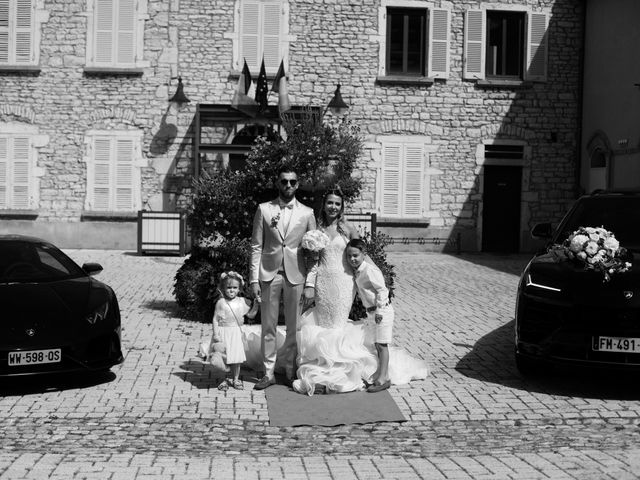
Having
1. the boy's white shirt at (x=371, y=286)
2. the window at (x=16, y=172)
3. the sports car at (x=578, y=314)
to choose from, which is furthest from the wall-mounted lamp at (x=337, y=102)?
the boy's white shirt at (x=371, y=286)

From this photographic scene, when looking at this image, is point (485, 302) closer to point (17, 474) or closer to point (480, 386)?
point (480, 386)

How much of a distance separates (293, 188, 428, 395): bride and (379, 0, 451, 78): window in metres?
14.8

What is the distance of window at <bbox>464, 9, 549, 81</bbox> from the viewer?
22.4 meters

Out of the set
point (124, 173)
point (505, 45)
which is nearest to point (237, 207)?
point (124, 173)

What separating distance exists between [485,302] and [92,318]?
24.1ft

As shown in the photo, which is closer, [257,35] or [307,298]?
[307,298]

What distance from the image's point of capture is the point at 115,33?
70.4 ft

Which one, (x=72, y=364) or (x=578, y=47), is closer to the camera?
(x=72, y=364)

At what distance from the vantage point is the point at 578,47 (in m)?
22.7

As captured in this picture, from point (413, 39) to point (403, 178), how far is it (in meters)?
3.40

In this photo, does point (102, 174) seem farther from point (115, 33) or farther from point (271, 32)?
point (271, 32)

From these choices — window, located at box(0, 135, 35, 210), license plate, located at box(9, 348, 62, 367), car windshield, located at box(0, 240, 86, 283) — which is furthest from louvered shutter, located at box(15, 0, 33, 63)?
license plate, located at box(9, 348, 62, 367)

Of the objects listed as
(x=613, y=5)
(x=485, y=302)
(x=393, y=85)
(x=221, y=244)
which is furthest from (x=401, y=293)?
(x=613, y=5)

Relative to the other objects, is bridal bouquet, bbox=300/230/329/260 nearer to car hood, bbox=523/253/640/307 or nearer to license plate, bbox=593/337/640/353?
car hood, bbox=523/253/640/307
